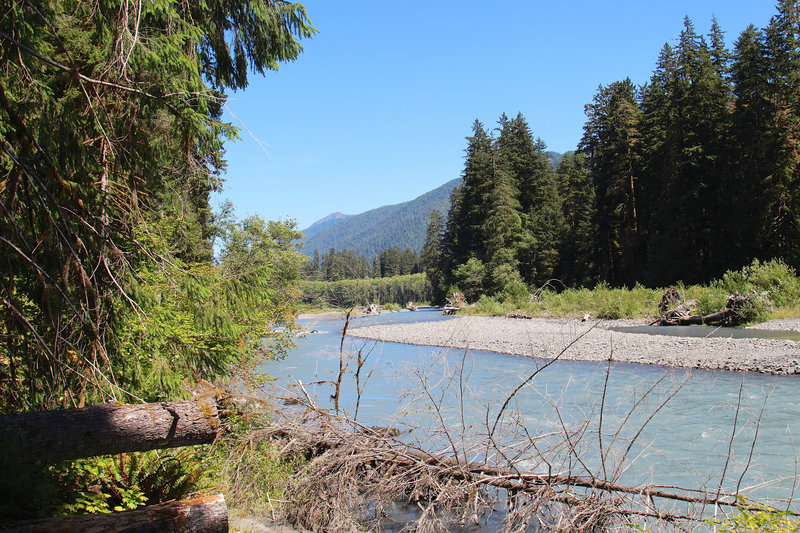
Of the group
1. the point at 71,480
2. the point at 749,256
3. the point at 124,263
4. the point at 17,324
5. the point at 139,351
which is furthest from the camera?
the point at 749,256

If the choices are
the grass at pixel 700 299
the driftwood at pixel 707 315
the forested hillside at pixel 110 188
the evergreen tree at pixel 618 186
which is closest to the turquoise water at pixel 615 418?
the forested hillside at pixel 110 188

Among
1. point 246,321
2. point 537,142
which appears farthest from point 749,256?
point 537,142

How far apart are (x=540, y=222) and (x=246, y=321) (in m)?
40.9

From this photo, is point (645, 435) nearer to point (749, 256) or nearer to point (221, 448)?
point (221, 448)

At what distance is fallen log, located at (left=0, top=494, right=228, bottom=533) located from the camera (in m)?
2.57

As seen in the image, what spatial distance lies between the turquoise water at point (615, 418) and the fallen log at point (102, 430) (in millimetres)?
1710

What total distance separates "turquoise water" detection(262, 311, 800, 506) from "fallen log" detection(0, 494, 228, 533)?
2.06m

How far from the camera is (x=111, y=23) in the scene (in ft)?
12.8

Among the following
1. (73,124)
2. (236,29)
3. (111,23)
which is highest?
(236,29)

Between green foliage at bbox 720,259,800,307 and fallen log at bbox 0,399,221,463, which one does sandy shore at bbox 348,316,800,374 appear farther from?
fallen log at bbox 0,399,221,463

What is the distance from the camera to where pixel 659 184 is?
3444cm

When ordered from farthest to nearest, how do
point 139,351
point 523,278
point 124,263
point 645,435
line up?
point 523,278
point 645,435
point 139,351
point 124,263

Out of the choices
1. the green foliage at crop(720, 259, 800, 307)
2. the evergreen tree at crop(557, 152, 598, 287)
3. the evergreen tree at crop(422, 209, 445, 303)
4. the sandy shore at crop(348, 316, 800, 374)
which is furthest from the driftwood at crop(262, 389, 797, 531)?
the evergreen tree at crop(422, 209, 445, 303)

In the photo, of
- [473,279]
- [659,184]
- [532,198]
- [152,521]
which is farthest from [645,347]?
[532,198]
